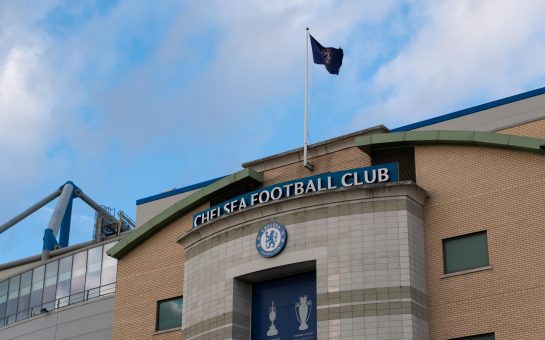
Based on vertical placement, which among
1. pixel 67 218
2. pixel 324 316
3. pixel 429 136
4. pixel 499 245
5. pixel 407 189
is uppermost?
pixel 67 218

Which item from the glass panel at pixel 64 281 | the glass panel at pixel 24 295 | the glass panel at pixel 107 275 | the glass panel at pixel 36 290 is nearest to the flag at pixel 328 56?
the glass panel at pixel 107 275

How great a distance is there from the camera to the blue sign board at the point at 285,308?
1724 inches

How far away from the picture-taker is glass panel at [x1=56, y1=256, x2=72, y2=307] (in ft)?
223

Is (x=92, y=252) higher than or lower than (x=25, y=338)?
higher

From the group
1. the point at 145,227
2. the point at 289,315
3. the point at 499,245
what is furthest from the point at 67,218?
the point at 499,245

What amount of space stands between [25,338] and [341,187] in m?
31.0

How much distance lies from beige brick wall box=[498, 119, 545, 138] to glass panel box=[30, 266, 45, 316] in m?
38.4

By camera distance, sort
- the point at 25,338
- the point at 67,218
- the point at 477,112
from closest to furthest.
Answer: the point at 477,112 → the point at 25,338 → the point at 67,218

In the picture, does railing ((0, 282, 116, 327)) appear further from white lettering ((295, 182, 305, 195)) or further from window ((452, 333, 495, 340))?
window ((452, 333, 495, 340))

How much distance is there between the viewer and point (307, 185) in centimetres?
4456

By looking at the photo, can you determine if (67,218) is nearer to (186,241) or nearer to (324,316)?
(186,241)

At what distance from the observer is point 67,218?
9550 cm

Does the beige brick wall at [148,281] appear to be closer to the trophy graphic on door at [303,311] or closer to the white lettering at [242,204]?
the white lettering at [242,204]

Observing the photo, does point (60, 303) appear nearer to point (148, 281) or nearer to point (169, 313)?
point (148, 281)
